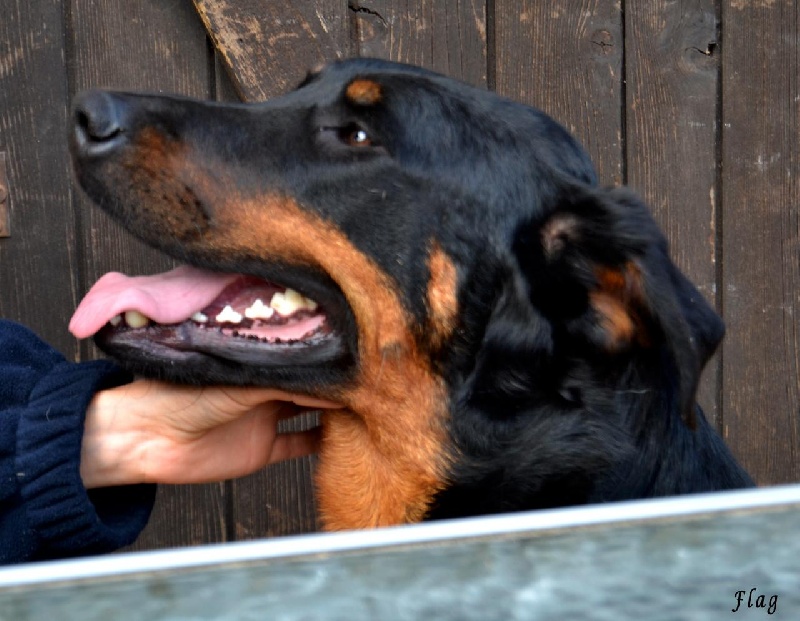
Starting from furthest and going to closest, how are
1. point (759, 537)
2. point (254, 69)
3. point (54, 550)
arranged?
point (254, 69), point (54, 550), point (759, 537)

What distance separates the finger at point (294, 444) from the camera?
8.80ft

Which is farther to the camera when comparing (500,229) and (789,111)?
(789,111)

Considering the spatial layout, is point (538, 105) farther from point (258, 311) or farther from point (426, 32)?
point (258, 311)

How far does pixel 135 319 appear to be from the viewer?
7.16 feet

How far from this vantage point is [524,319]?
2.23 metres

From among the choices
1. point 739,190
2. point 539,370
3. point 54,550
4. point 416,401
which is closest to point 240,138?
point 416,401

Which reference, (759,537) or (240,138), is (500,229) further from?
(759,537)

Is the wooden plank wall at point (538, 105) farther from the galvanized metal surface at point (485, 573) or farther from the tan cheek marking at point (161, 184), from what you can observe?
the galvanized metal surface at point (485, 573)

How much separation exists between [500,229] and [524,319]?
24cm

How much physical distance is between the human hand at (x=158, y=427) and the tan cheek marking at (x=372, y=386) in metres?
0.15

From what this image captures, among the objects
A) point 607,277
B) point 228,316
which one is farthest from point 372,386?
point 607,277

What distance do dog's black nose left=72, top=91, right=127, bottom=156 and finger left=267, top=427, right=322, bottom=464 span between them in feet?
3.34

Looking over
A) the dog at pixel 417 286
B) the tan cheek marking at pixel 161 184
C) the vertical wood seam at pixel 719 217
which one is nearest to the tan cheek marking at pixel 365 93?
the dog at pixel 417 286

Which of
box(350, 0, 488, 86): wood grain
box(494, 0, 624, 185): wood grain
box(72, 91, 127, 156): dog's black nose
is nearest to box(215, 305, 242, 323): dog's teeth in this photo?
box(72, 91, 127, 156): dog's black nose
